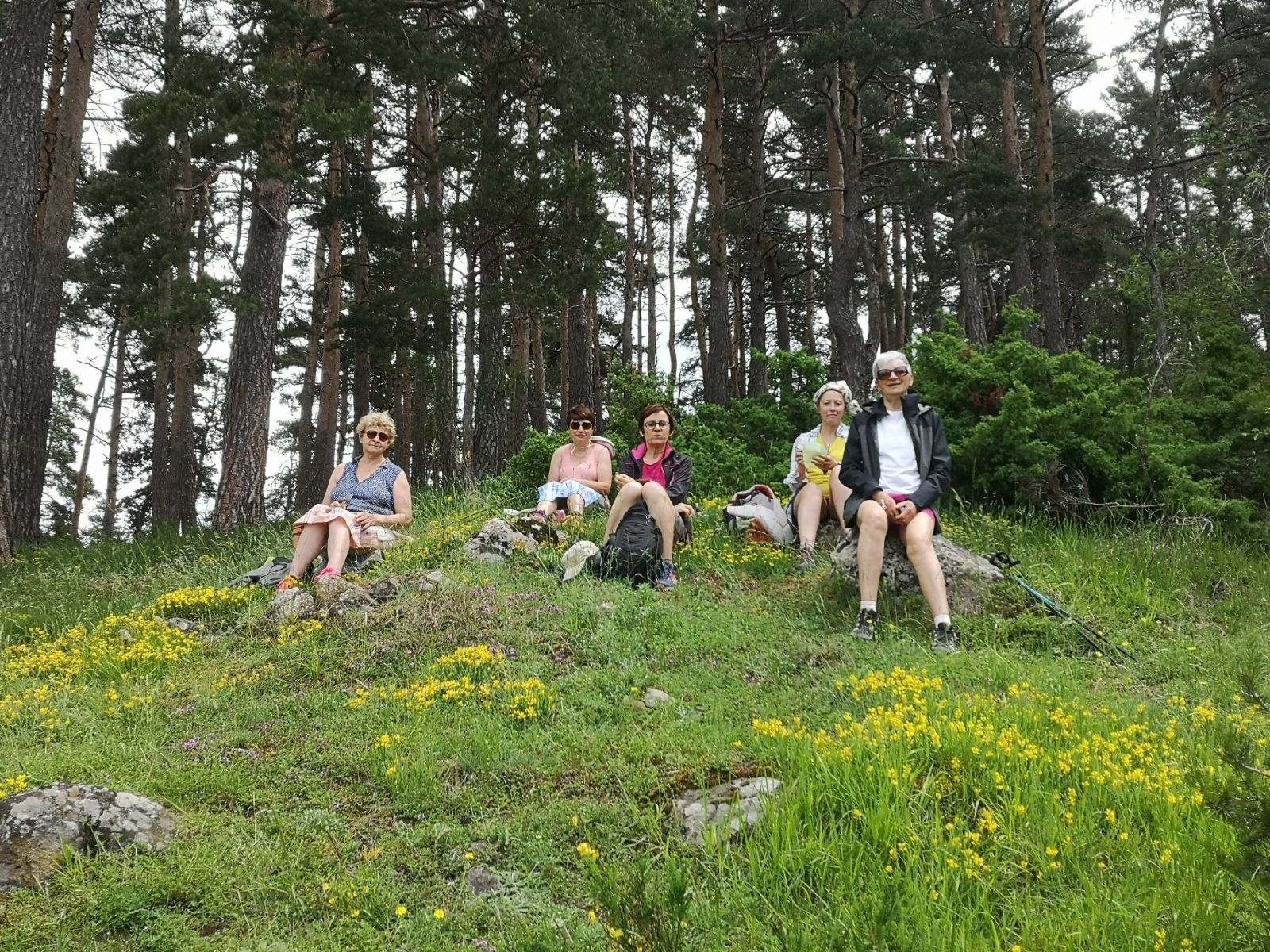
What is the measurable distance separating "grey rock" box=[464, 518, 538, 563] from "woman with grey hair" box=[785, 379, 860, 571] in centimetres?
212

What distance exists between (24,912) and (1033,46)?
45.8 feet

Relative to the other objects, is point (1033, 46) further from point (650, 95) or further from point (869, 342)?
point (650, 95)

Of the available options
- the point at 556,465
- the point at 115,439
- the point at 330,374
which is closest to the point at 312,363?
the point at 330,374

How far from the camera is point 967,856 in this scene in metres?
2.42

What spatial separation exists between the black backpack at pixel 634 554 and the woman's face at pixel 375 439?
1.98m

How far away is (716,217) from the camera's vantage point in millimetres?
12562

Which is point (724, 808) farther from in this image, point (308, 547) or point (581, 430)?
point (581, 430)

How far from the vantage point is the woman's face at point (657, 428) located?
20.8ft

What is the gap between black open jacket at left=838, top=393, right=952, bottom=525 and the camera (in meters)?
5.19

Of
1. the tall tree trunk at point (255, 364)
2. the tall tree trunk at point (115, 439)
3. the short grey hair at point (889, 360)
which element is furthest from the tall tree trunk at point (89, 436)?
the short grey hair at point (889, 360)

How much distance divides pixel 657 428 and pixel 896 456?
72.0 inches

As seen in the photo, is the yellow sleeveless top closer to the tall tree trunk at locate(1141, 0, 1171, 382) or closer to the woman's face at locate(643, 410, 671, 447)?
the woman's face at locate(643, 410, 671, 447)

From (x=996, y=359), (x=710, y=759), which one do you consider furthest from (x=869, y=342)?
(x=710, y=759)

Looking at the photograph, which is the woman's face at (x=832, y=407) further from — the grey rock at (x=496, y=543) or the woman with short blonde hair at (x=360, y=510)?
the woman with short blonde hair at (x=360, y=510)
